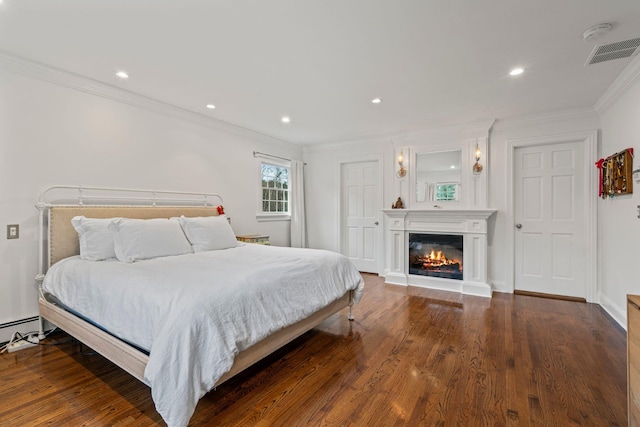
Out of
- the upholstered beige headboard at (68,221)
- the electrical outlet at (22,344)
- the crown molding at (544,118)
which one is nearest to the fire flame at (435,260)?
the crown molding at (544,118)

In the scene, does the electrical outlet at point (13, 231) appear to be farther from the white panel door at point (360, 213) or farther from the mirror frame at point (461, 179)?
the mirror frame at point (461, 179)

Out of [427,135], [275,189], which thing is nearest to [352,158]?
[427,135]

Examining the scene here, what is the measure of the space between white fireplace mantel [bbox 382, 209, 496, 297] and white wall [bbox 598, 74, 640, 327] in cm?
117

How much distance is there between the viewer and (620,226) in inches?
118

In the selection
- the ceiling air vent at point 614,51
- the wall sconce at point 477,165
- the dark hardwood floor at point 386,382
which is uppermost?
the ceiling air vent at point 614,51

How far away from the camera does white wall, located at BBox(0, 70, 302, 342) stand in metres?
2.50

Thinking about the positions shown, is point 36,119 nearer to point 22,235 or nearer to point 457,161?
point 22,235

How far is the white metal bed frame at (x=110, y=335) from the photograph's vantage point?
1770 mm

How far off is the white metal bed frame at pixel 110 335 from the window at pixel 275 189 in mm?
1219

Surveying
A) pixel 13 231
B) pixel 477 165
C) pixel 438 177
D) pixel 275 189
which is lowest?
pixel 13 231

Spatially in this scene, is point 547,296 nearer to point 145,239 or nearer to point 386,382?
point 386,382

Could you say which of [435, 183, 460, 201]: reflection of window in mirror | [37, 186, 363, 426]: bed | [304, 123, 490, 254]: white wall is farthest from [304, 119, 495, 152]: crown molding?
[37, 186, 363, 426]: bed

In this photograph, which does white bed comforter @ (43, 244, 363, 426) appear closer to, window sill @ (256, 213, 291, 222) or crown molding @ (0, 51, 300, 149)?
crown molding @ (0, 51, 300, 149)

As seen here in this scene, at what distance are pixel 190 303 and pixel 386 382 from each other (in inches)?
55.1
